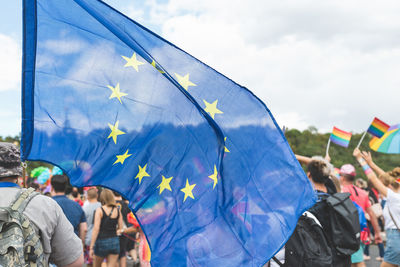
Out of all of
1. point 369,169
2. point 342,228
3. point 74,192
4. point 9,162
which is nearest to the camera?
point 9,162

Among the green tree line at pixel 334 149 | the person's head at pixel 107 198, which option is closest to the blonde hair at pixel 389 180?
the person's head at pixel 107 198

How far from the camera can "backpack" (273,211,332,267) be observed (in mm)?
3518

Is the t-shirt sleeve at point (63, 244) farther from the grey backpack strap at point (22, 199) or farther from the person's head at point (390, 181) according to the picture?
the person's head at point (390, 181)

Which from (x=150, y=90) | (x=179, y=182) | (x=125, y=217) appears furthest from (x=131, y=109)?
(x=125, y=217)

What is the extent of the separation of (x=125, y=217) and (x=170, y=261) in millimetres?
5419

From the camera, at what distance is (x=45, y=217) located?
2568mm

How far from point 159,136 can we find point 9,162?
3.58 feet

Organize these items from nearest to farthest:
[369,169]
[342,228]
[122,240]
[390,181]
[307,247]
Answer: [307,247] < [342,228] < [369,169] < [390,181] < [122,240]

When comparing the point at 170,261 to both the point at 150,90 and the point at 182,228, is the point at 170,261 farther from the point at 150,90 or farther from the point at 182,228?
the point at 150,90

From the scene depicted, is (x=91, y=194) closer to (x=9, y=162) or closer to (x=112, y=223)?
(x=112, y=223)

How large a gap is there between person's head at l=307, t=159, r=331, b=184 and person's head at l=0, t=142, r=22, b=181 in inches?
108

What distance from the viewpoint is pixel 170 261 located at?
122 inches

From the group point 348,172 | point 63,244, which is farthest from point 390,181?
point 63,244

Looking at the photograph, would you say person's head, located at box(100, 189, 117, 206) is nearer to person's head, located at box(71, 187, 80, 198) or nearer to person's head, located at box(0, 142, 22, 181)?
person's head, located at box(71, 187, 80, 198)
